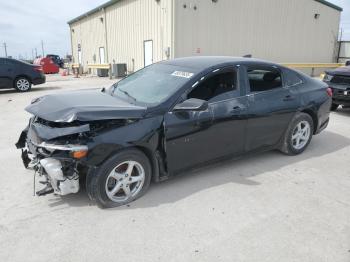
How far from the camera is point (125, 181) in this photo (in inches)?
138

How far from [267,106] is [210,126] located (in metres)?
1.11

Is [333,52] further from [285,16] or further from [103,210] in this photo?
[103,210]

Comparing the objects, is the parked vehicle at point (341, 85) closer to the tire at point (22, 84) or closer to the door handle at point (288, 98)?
the door handle at point (288, 98)

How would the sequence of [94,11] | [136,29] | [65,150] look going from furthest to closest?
[94,11] → [136,29] → [65,150]

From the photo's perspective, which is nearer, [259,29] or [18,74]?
[18,74]

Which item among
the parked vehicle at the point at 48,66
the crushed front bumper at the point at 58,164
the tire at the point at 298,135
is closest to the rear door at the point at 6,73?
the crushed front bumper at the point at 58,164

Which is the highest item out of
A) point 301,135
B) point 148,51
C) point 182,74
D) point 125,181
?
point 148,51

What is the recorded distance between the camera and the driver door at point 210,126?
365 cm

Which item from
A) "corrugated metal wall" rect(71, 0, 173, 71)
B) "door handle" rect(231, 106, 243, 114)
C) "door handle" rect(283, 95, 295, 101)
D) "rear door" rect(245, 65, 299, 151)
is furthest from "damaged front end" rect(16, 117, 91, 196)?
"corrugated metal wall" rect(71, 0, 173, 71)

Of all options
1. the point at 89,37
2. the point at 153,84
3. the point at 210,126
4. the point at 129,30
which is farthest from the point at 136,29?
the point at 210,126

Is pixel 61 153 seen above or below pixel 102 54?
below

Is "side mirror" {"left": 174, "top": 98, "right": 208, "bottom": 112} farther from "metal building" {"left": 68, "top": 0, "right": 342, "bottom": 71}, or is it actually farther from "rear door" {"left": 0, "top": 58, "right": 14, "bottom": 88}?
"metal building" {"left": 68, "top": 0, "right": 342, "bottom": 71}

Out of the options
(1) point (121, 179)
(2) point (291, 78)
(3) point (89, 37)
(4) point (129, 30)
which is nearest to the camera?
(1) point (121, 179)

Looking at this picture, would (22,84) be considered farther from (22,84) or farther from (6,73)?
(6,73)
